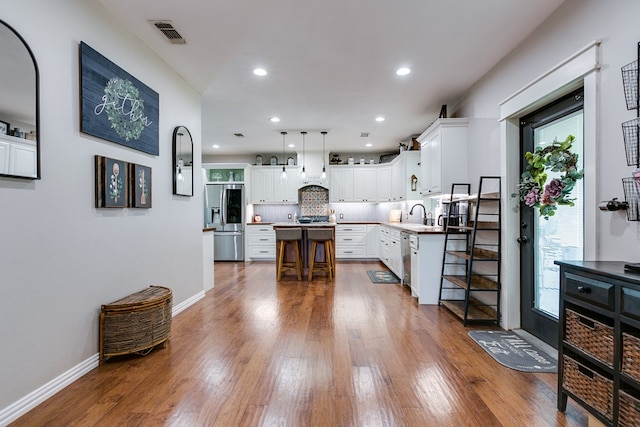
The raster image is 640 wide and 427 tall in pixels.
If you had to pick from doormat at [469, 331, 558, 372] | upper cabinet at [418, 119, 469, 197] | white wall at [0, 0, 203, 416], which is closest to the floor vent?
white wall at [0, 0, 203, 416]

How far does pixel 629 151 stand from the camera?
1.75m

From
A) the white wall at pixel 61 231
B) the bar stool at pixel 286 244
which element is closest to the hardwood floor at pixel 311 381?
the white wall at pixel 61 231

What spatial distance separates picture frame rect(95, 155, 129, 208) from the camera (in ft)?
7.95

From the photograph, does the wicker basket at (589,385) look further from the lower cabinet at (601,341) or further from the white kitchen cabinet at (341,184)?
the white kitchen cabinet at (341,184)

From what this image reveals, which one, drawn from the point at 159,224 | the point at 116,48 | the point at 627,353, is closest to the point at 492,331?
the point at 627,353

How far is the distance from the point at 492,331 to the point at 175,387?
2775mm

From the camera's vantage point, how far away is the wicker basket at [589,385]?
1.48 metres

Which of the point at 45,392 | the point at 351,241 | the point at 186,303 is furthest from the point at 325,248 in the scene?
the point at 45,392

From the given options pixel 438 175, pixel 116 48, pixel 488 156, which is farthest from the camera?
pixel 438 175

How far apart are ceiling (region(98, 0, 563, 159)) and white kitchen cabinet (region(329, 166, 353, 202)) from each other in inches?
116

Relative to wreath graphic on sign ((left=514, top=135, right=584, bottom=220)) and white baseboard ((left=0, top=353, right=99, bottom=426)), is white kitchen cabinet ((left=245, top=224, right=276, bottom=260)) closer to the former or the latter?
white baseboard ((left=0, top=353, right=99, bottom=426))

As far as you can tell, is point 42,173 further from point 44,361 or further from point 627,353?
point 627,353

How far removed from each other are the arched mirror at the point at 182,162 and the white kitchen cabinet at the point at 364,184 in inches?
189

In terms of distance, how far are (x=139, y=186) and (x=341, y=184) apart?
567 centimetres
